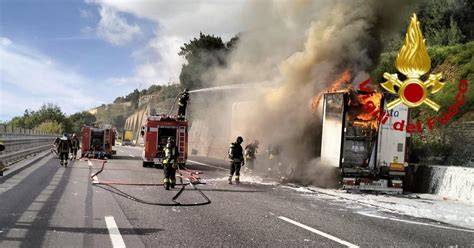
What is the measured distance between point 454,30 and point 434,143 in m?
19.0

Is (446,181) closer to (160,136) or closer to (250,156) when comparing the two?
(250,156)

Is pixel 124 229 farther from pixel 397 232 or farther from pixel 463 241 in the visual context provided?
pixel 463 241

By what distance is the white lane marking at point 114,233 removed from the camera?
5770 millimetres

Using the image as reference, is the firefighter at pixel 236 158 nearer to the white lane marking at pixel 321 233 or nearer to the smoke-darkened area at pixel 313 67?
the smoke-darkened area at pixel 313 67

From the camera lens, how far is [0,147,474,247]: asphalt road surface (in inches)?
242

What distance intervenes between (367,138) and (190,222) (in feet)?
26.0

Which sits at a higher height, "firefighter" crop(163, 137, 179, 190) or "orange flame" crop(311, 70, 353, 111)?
"orange flame" crop(311, 70, 353, 111)

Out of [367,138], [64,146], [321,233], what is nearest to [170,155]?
[367,138]

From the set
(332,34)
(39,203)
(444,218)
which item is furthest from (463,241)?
(332,34)

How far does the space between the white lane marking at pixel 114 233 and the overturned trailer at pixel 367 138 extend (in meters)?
7.94

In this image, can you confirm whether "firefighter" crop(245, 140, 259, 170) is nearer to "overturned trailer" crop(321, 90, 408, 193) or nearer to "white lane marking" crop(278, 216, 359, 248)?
"overturned trailer" crop(321, 90, 408, 193)

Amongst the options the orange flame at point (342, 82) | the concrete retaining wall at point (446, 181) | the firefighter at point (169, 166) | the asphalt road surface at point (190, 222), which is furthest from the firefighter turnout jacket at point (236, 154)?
the concrete retaining wall at point (446, 181)

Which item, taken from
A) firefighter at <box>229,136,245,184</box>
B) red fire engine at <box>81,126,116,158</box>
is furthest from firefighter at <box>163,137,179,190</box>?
red fire engine at <box>81,126,116,158</box>

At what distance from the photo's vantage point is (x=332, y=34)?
17.3 metres
